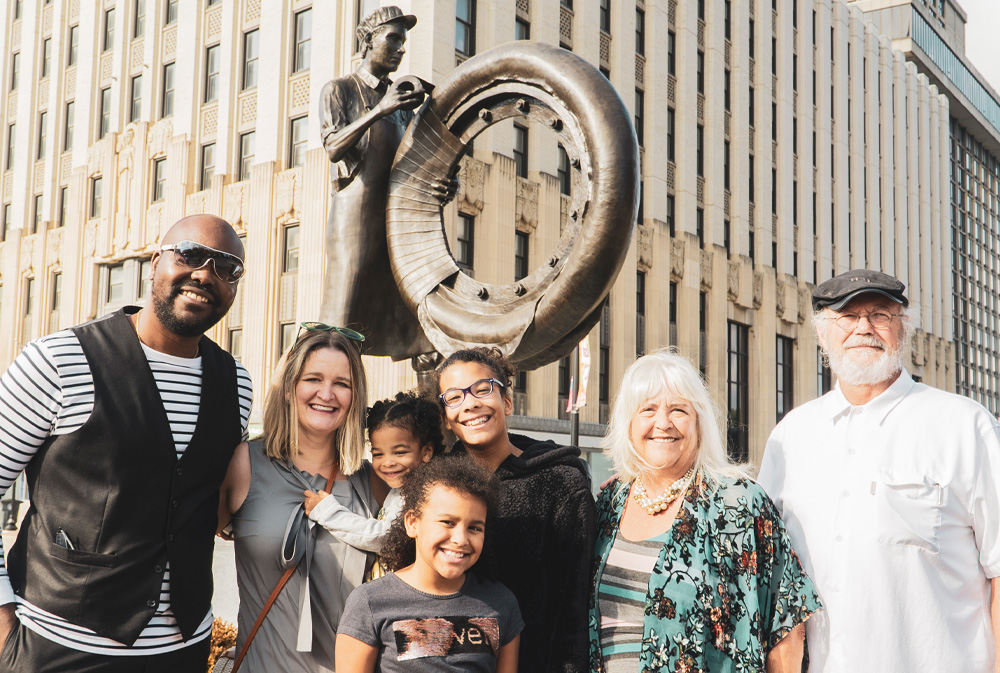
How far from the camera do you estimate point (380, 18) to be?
5.11 metres

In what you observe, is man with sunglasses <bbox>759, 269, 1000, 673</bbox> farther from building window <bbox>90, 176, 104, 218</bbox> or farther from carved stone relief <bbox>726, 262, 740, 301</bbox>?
carved stone relief <bbox>726, 262, 740, 301</bbox>

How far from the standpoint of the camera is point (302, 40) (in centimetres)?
2628

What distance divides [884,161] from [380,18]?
4650 cm

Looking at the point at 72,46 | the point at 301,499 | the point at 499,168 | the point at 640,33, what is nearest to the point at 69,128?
the point at 72,46

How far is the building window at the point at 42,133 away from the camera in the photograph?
33719 mm

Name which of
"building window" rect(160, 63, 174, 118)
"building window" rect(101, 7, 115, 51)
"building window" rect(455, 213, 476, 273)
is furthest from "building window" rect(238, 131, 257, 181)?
"building window" rect(101, 7, 115, 51)

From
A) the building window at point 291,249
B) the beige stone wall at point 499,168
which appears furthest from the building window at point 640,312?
the building window at point 291,249

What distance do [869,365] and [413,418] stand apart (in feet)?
5.56

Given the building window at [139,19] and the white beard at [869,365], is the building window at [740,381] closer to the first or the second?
the building window at [139,19]

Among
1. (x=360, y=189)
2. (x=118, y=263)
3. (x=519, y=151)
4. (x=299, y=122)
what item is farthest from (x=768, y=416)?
(x=360, y=189)

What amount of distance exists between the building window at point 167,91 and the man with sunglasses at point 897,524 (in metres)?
29.7

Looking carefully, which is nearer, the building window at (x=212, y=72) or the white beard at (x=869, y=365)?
the white beard at (x=869, y=365)

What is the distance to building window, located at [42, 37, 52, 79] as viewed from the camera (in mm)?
34094

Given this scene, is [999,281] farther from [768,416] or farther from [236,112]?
[236,112]
